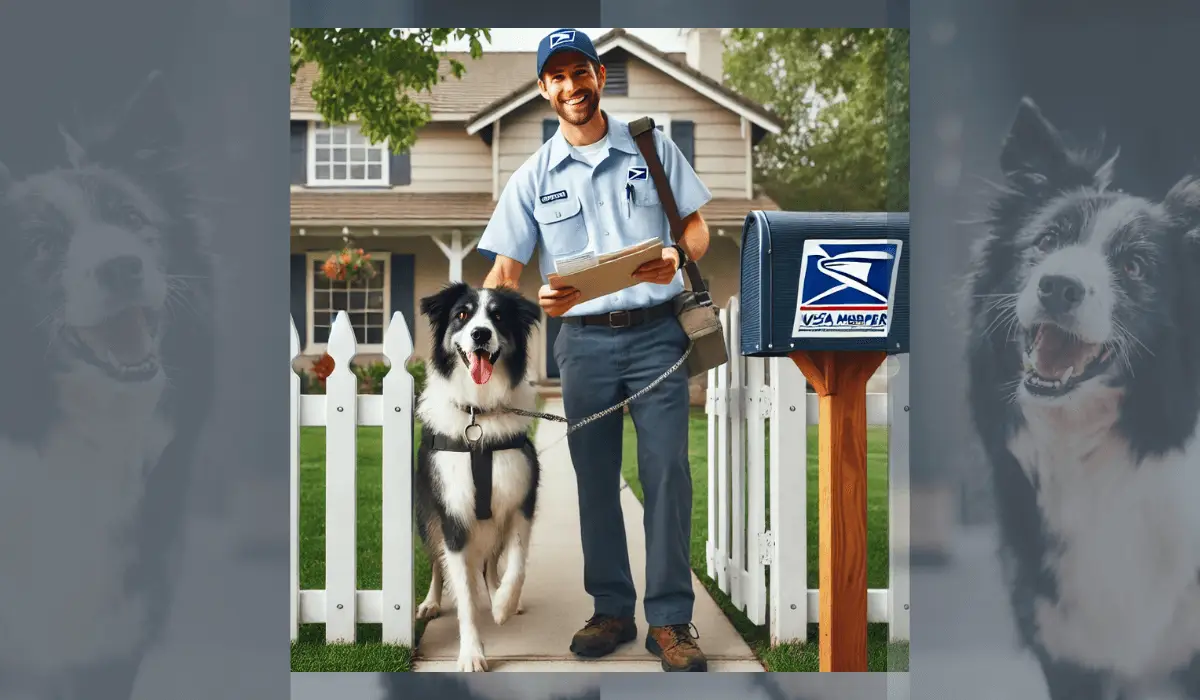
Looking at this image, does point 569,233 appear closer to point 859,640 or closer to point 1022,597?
point 859,640

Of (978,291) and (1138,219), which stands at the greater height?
(1138,219)

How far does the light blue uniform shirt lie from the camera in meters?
2.94

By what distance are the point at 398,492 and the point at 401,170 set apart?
441cm

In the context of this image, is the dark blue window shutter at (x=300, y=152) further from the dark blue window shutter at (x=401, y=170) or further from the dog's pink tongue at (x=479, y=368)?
the dog's pink tongue at (x=479, y=368)

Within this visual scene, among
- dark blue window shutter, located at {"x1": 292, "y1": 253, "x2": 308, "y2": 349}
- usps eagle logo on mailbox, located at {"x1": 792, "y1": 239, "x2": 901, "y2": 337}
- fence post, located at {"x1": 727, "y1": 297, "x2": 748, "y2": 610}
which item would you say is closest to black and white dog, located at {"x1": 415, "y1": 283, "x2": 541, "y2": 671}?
fence post, located at {"x1": 727, "y1": 297, "x2": 748, "y2": 610}

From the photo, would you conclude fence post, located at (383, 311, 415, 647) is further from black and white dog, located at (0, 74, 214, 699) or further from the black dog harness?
black and white dog, located at (0, 74, 214, 699)

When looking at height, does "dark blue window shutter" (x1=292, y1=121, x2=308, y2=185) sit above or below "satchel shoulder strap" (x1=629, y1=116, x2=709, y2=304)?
above

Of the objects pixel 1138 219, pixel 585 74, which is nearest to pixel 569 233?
pixel 585 74

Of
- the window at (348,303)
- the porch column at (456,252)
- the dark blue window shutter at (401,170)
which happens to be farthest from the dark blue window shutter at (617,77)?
the window at (348,303)

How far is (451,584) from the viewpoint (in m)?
2.82

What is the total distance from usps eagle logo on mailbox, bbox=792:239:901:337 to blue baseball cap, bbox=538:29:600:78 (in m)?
0.86

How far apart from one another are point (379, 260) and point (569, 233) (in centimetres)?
391

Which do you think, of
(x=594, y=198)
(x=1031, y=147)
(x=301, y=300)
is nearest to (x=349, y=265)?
(x=301, y=300)

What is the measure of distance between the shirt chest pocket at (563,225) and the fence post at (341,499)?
0.68 metres
